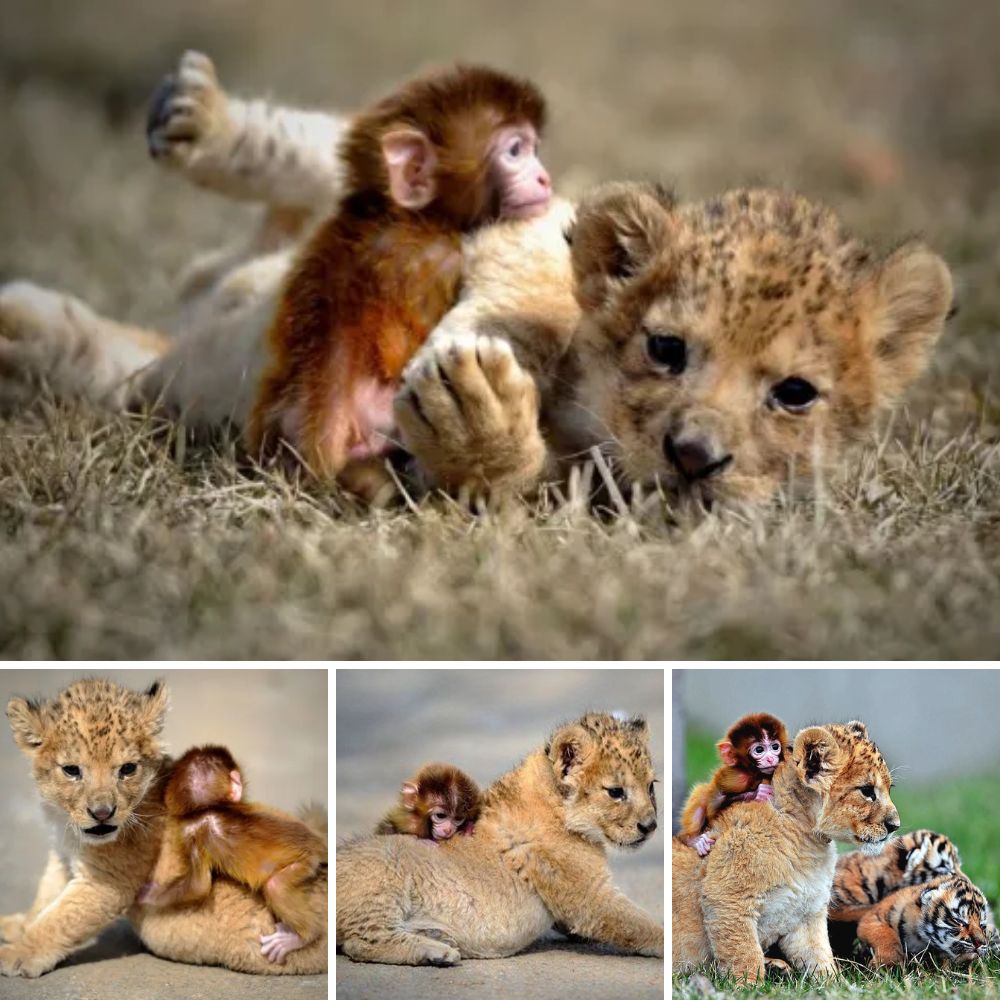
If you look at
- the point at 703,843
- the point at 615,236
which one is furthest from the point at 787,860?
the point at 615,236

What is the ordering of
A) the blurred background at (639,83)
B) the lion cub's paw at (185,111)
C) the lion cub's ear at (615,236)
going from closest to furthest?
the lion cub's ear at (615,236) → the blurred background at (639,83) → the lion cub's paw at (185,111)

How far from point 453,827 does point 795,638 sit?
94 centimetres

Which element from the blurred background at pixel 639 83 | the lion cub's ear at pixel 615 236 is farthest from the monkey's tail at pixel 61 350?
the lion cub's ear at pixel 615 236

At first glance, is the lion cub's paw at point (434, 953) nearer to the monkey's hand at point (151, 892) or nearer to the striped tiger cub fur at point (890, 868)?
the monkey's hand at point (151, 892)

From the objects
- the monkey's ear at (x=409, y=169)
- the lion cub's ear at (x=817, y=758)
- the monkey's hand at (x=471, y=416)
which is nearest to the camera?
the monkey's hand at (x=471, y=416)

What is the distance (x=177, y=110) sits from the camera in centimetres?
493

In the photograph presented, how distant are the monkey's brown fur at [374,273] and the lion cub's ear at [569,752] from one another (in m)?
0.83

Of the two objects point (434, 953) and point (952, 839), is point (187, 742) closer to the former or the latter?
point (434, 953)

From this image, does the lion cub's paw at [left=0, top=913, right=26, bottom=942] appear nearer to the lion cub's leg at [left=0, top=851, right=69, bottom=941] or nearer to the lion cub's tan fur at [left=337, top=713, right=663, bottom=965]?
the lion cub's leg at [left=0, top=851, right=69, bottom=941]

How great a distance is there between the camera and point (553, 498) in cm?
433

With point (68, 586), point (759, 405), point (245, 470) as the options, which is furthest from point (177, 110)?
point (759, 405)

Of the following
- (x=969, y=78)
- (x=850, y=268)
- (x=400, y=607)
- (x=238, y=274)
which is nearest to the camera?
(x=400, y=607)

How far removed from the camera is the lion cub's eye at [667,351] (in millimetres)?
4254

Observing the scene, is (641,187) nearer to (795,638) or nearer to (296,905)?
(795,638)
